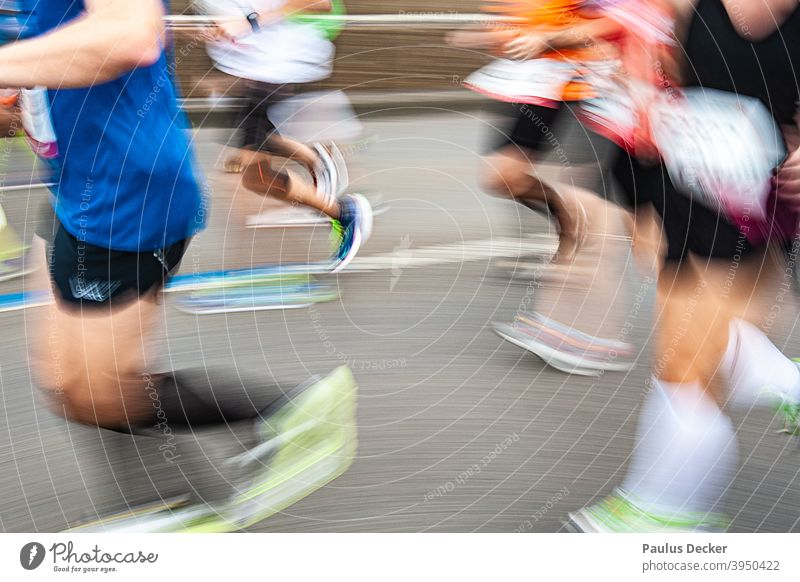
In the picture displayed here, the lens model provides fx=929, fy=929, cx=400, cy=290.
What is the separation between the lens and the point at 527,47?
233cm

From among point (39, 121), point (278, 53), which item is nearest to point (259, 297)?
point (278, 53)

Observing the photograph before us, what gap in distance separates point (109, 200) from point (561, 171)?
1.74 m

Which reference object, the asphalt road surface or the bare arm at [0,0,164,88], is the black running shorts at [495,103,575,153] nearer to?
the asphalt road surface

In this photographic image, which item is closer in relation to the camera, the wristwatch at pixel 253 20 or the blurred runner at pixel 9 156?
the blurred runner at pixel 9 156

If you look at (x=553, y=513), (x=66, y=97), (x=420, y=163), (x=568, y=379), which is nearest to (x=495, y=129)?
(x=420, y=163)

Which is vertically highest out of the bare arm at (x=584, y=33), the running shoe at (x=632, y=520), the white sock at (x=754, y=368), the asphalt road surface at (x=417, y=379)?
the bare arm at (x=584, y=33)

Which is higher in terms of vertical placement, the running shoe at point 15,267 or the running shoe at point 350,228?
the running shoe at point 350,228

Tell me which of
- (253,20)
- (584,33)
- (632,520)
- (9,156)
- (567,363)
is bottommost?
(567,363)

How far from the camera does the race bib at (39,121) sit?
5.66 feet

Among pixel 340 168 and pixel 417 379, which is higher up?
pixel 340 168

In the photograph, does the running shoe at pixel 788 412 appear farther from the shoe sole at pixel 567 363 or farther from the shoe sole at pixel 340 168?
the shoe sole at pixel 340 168

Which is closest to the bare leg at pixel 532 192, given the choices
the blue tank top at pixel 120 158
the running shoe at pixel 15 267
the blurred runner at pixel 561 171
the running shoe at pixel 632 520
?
the blurred runner at pixel 561 171

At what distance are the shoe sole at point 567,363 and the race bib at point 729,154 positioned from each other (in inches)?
34.7

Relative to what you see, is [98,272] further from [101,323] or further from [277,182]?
[277,182]
